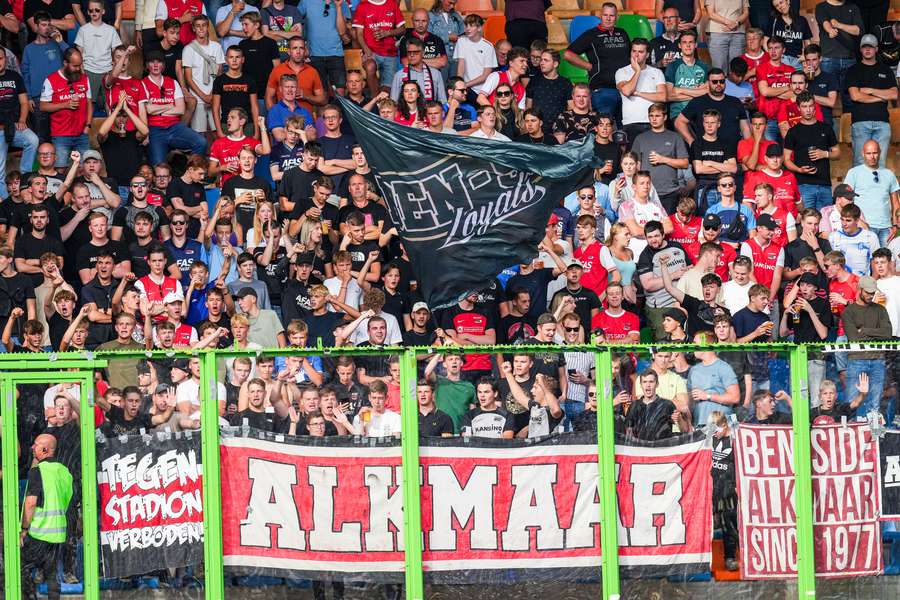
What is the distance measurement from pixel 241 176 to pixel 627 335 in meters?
5.03

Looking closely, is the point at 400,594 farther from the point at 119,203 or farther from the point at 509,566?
the point at 119,203

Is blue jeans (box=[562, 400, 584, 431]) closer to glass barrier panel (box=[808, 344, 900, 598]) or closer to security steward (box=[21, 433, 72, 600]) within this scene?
glass barrier panel (box=[808, 344, 900, 598])

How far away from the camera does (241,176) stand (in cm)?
1783

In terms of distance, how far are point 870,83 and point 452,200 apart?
10239 millimetres

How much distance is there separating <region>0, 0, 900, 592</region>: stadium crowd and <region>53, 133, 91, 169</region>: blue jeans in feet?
0.09

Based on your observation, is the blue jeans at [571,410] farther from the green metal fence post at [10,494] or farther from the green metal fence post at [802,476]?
the green metal fence post at [10,494]

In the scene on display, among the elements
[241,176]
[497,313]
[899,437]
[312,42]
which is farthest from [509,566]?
[312,42]

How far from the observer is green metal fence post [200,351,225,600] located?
10867mm

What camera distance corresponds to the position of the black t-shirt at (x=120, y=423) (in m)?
10.8

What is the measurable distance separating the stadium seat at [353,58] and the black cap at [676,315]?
758cm

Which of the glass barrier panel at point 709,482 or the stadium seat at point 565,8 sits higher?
the stadium seat at point 565,8

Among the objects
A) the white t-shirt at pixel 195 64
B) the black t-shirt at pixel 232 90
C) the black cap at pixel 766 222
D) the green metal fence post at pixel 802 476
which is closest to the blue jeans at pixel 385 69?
the black t-shirt at pixel 232 90

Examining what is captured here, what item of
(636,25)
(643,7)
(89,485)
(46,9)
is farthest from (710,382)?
(643,7)

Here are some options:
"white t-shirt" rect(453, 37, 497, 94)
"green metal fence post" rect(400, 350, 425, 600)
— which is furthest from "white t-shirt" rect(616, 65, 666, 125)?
"green metal fence post" rect(400, 350, 425, 600)
